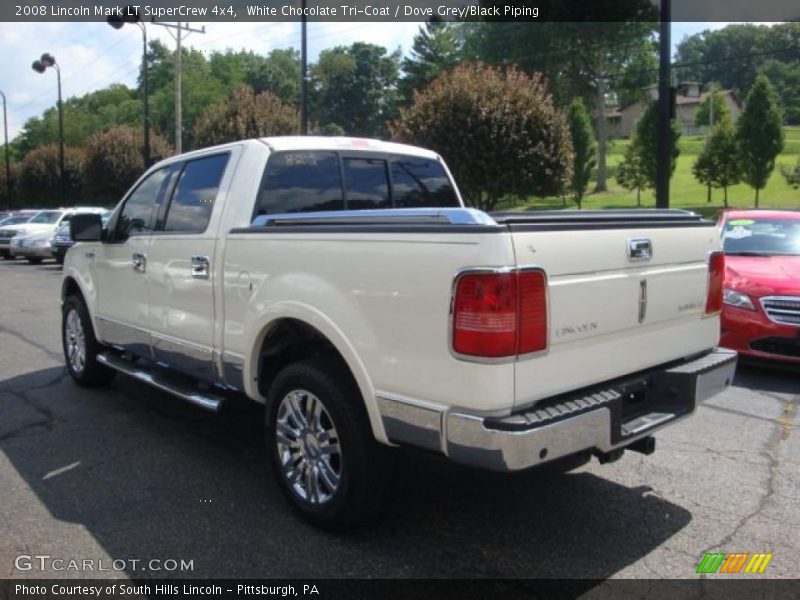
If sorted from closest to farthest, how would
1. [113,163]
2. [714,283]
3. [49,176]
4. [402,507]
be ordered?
[402,507] < [714,283] < [113,163] < [49,176]

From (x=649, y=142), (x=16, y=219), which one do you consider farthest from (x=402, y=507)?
(x=649, y=142)

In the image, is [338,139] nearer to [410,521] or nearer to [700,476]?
[410,521]

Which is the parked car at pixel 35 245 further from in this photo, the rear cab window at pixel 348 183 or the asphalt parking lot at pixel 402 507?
the rear cab window at pixel 348 183

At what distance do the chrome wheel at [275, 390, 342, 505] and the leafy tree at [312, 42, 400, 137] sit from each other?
275 ft

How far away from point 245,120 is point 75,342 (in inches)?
827

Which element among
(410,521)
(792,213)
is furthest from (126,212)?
(792,213)

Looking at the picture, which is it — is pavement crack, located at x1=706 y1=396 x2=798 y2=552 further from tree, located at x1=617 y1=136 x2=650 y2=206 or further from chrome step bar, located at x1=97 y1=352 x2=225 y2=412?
tree, located at x1=617 y1=136 x2=650 y2=206

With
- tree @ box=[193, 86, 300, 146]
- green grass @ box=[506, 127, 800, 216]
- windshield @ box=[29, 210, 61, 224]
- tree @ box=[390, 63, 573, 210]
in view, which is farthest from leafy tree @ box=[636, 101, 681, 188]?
windshield @ box=[29, 210, 61, 224]

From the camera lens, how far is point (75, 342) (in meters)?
6.57

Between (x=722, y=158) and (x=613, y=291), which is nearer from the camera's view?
(x=613, y=291)

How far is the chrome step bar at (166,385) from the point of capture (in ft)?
14.1

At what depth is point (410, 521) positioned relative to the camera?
375cm

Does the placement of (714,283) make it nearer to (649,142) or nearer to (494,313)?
(494,313)

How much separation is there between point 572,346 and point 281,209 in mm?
2078
